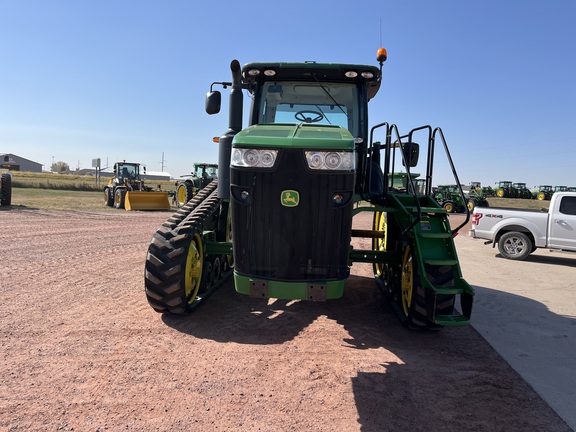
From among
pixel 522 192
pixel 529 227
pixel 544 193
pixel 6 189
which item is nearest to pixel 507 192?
pixel 522 192

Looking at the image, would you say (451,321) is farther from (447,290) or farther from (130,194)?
(130,194)

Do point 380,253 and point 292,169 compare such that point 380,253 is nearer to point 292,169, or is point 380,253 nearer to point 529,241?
point 292,169

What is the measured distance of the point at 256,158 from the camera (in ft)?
11.5

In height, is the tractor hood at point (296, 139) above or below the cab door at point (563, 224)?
above

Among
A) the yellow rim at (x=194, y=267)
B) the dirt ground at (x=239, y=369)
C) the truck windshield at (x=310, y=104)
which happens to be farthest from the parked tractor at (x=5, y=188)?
the truck windshield at (x=310, y=104)

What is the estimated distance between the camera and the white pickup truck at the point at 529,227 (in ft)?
34.9

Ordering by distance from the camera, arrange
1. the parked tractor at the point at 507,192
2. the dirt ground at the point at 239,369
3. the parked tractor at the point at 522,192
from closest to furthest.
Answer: the dirt ground at the point at 239,369
the parked tractor at the point at 507,192
the parked tractor at the point at 522,192

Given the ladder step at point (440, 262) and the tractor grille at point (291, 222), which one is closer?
the tractor grille at point (291, 222)

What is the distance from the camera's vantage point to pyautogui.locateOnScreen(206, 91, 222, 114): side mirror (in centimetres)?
464

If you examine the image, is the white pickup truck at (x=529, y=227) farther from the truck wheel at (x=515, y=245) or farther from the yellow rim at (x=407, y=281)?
the yellow rim at (x=407, y=281)

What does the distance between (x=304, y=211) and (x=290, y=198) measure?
17 centimetres

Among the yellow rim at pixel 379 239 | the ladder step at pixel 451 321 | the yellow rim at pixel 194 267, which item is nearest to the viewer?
the ladder step at pixel 451 321

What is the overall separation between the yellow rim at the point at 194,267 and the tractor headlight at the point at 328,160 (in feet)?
6.61

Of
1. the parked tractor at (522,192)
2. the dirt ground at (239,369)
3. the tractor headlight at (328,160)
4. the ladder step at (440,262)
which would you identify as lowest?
the dirt ground at (239,369)
